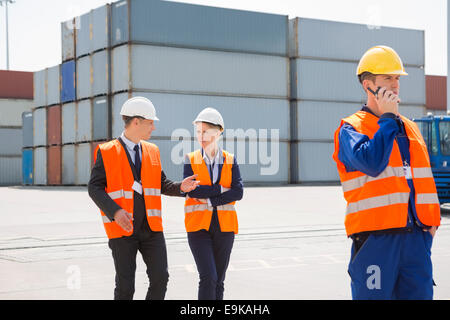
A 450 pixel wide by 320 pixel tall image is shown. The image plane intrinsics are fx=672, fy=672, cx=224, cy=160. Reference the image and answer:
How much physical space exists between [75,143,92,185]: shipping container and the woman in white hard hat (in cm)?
3511

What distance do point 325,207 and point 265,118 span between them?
2150 centimetres

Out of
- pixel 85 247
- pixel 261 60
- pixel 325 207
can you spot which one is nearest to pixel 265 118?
pixel 261 60

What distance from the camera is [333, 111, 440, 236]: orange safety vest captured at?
321cm

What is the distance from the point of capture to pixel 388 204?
10.5 ft

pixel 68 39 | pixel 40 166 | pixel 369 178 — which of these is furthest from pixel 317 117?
pixel 369 178

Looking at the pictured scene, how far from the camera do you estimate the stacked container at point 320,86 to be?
41312 mm

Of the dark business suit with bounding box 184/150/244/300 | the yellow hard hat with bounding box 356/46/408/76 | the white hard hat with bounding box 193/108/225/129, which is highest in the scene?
the yellow hard hat with bounding box 356/46/408/76

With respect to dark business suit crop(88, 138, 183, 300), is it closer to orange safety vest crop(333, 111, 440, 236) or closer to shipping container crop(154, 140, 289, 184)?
orange safety vest crop(333, 111, 440, 236)

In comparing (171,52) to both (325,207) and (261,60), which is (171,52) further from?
(325,207)

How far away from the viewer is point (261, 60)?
131 ft

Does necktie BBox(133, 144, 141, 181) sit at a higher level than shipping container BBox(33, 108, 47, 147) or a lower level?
lower

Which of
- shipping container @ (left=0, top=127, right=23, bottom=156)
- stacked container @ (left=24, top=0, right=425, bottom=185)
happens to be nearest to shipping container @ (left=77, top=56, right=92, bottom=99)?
stacked container @ (left=24, top=0, right=425, bottom=185)

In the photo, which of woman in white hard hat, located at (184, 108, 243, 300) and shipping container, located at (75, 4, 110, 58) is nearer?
woman in white hard hat, located at (184, 108, 243, 300)
